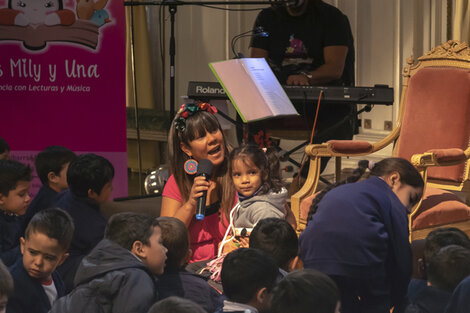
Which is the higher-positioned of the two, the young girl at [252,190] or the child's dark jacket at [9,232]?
the young girl at [252,190]

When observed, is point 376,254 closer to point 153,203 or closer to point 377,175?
point 377,175

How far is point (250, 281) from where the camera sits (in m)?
2.28

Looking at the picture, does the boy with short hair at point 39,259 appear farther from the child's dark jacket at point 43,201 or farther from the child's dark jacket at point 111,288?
the child's dark jacket at point 43,201

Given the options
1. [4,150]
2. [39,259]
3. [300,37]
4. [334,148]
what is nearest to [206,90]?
[300,37]

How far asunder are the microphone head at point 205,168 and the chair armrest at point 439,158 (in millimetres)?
1151

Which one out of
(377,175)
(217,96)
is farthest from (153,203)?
(377,175)

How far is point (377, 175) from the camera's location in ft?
9.95

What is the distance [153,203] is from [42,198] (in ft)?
5.80

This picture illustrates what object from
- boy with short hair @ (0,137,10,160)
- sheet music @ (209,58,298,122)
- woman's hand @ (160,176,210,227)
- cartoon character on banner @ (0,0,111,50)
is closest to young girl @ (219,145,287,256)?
woman's hand @ (160,176,210,227)

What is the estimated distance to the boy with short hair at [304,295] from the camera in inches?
81.6

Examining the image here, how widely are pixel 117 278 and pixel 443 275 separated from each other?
992 millimetres

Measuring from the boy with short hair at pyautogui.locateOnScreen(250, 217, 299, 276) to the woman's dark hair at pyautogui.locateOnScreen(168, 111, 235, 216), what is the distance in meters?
0.60

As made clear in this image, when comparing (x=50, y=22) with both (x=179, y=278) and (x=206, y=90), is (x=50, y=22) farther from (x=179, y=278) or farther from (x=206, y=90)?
(x=179, y=278)

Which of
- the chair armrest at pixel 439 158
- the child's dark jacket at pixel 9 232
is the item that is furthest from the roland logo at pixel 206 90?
the child's dark jacket at pixel 9 232
